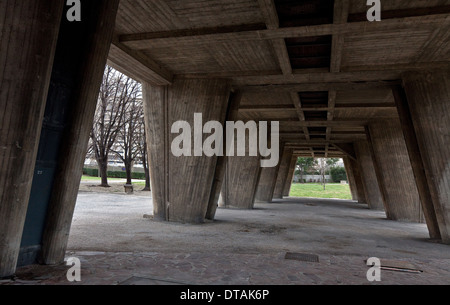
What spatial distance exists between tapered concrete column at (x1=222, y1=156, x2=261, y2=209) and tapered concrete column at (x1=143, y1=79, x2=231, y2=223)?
24.5 feet

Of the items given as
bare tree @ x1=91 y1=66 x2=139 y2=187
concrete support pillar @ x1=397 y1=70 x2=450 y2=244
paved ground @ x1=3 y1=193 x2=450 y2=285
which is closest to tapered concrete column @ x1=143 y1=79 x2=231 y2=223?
paved ground @ x1=3 y1=193 x2=450 y2=285

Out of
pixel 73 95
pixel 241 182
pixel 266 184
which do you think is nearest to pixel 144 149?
pixel 266 184

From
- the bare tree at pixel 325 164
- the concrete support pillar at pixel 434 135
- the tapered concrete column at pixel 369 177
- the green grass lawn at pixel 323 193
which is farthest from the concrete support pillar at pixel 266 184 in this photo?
the bare tree at pixel 325 164

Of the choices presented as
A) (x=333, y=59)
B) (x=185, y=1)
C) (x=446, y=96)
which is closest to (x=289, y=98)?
(x=333, y=59)

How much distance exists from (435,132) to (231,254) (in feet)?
25.7

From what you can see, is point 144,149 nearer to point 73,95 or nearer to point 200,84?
point 200,84

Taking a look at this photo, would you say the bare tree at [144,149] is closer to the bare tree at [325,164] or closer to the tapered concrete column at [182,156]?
the tapered concrete column at [182,156]

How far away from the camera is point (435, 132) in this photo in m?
9.98

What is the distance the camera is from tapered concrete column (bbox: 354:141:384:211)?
77.6 feet

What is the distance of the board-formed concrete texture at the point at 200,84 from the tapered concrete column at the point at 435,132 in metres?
0.03

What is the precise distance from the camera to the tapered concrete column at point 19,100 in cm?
439

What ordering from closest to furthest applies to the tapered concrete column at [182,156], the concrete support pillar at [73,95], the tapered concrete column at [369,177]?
1. the concrete support pillar at [73,95]
2. the tapered concrete column at [182,156]
3. the tapered concrete column at [369,177]

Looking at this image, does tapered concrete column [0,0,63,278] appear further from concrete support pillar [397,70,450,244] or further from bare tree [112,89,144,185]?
bare tree [112,89,144,185]
